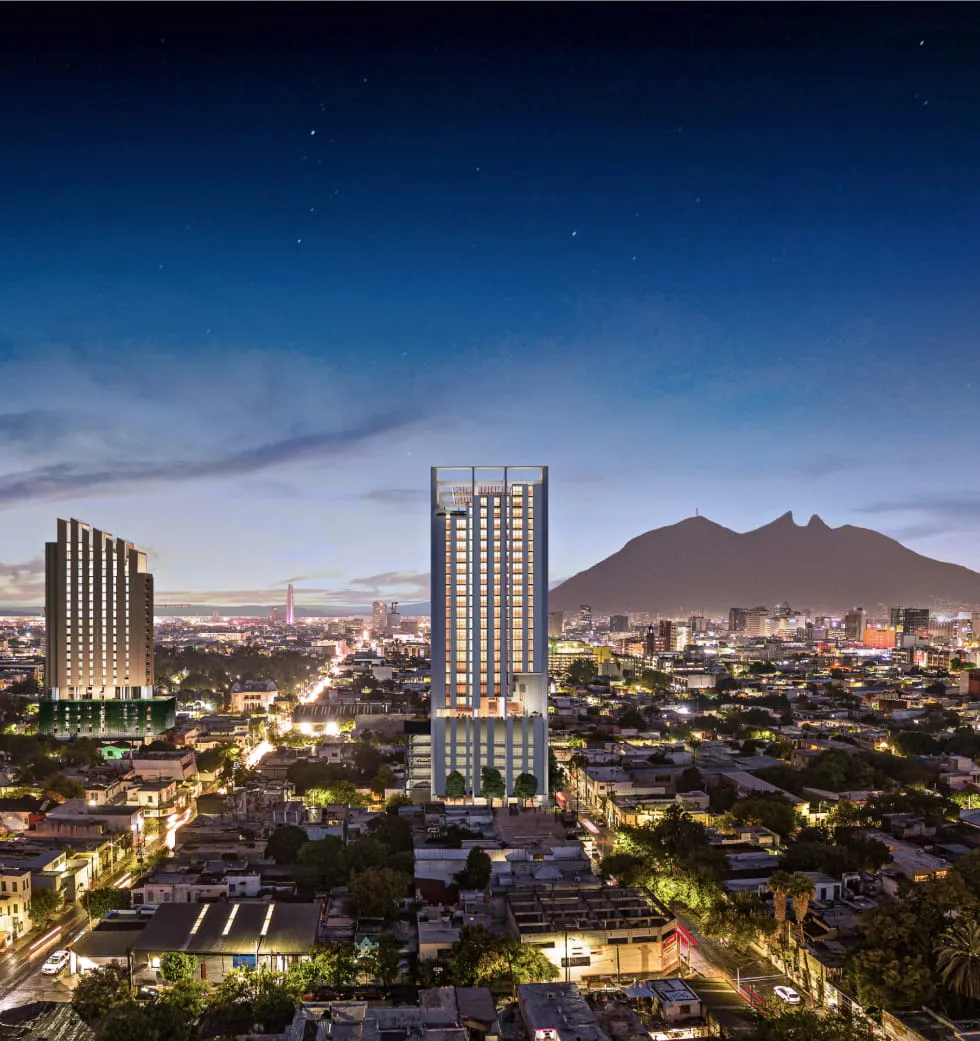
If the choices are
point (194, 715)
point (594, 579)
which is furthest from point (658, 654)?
point (594, 579)

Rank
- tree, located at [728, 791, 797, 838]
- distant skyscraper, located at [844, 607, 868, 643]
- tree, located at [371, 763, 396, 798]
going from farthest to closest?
1. distant skyscraper, located at [844, 607, 868, 643]
2. tree, located at [371, 763, 396, 798]
3. tree, located at [728, 791, 797, 838]

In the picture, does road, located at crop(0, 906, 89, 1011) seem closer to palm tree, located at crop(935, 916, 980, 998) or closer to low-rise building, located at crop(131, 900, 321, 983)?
low-rise building, located at crop(131, 900, 321, 983)

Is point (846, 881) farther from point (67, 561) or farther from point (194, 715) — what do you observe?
point (194, 715)

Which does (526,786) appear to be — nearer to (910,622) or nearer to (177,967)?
(177,967)

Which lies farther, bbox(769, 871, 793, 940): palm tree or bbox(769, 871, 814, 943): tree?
bbox(769, 871, 793, 940): palm tree

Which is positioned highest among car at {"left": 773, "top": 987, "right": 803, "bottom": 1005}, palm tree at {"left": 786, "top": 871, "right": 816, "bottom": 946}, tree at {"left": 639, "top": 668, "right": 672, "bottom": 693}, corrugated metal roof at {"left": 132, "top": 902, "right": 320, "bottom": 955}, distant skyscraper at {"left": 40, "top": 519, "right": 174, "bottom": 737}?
distant skyscraper at {"left": 40, "top": 519, "right": 174, "bottom": 737}

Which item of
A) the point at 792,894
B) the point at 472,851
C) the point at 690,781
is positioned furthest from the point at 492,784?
the point at 792,894

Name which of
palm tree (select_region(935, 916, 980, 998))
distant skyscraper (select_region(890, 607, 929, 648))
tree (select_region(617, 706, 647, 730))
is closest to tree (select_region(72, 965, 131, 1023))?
palm tree (select_region(935, 916, 980, 998))

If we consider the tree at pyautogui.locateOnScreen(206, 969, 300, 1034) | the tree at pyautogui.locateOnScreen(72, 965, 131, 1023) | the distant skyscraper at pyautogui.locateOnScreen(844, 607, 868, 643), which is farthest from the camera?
the distant skyscraper at pyautogui.locateOnScreen(844, 607, 868, 643)
